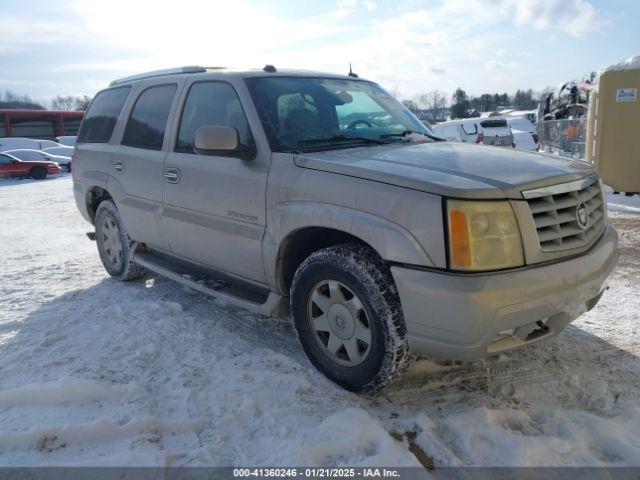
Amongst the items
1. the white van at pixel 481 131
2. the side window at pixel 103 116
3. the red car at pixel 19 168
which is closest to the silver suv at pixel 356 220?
the side window at pixel 103 116

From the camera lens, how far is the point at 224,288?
12.8ft

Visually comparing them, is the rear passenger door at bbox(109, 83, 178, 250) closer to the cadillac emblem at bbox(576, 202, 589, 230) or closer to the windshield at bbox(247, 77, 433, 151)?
the windshield at bbox(247, 77, 433, 151)

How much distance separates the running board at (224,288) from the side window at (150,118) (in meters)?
1.01

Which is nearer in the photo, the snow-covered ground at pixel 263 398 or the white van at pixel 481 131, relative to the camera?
the snow-covered ground at pixel 263 398

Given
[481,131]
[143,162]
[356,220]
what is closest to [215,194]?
[143,162]

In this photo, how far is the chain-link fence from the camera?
14961 millimetres

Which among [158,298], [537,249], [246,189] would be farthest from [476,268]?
[158,298]

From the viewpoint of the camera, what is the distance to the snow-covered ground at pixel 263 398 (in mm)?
2600

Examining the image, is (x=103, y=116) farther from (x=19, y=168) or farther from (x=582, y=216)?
(x=19, y=168)

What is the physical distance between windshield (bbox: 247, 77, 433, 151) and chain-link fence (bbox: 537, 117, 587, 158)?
10.9 m

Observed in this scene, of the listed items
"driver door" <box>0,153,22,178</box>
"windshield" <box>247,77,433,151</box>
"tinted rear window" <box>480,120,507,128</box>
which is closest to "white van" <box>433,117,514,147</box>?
"tinted rear window" <box>480,120,507,128</box>

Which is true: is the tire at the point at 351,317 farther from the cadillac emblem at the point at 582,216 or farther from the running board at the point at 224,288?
the cadillac emblem at the point at 582,216

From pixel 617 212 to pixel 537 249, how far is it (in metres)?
7.20

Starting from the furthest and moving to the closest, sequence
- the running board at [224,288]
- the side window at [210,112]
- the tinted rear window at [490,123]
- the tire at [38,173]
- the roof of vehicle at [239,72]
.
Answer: the tire at [38,173] → the tinted rear window at [490,123] → the roof of vehicle at [239,72] → the side window at [210,112] → the running board at [224,288]
